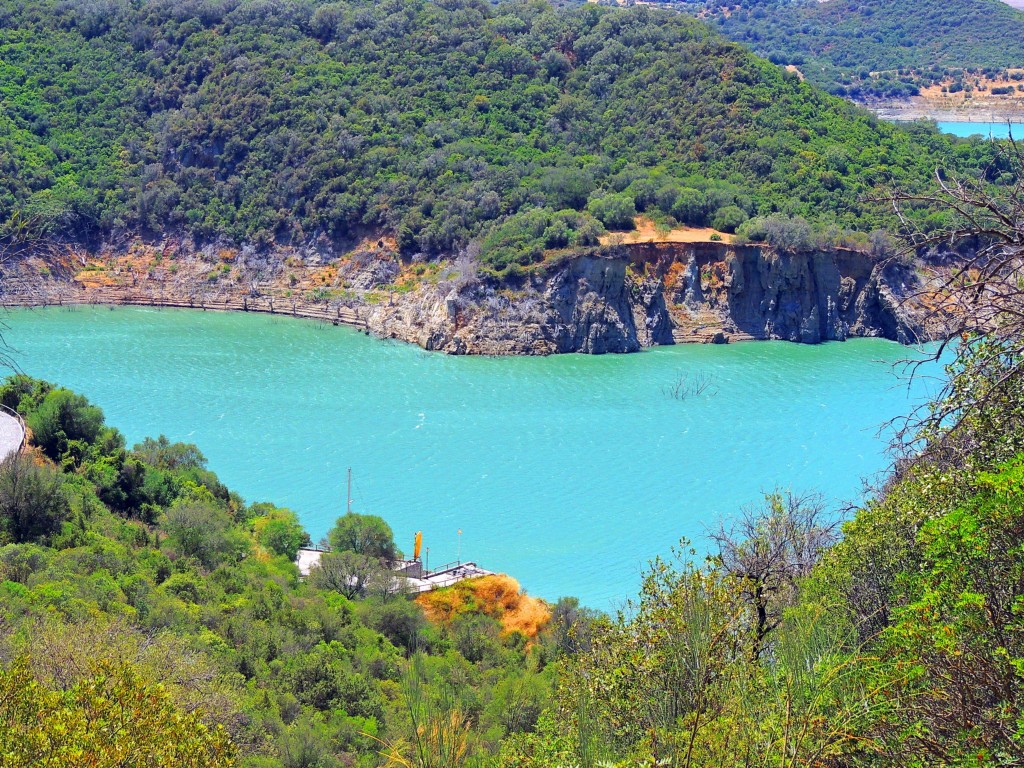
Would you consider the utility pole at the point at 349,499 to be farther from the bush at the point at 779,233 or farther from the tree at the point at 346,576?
the bush at the point at 779,233

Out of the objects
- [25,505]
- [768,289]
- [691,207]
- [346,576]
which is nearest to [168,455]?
[346,576]

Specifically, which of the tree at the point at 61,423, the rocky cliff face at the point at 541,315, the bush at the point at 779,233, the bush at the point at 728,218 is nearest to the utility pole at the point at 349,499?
the tree at the point at 61,423

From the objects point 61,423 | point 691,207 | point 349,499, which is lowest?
point 349,499

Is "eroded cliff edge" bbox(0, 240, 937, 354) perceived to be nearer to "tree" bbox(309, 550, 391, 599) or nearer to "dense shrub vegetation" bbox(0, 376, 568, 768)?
"dense shrub vegetation" bbox(0, 376, 568, 768)

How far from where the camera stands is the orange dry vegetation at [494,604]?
27250mm

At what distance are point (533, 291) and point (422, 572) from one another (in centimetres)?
2837

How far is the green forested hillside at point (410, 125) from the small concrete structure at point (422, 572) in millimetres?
30197

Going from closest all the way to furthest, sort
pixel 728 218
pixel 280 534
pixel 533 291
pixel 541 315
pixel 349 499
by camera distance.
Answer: pixel 280 534 < pixel 349 499 < pixel 541 315 < pixel 533 291 < pixel 728 218

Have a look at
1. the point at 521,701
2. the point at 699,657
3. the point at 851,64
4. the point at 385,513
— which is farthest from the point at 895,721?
the point at 851,64

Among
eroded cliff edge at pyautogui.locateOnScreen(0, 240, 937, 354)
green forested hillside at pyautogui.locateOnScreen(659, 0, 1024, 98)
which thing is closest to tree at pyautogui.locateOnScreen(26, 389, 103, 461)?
eroded cliff edge at pyautogui.locateOnScreen(0, 240, 937, 354)

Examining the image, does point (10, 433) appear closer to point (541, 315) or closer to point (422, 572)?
point (422, 572)

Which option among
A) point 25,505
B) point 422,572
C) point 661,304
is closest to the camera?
point 25,505

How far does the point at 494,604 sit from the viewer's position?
28.2 meters

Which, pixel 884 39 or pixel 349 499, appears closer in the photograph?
pixel 349 499
